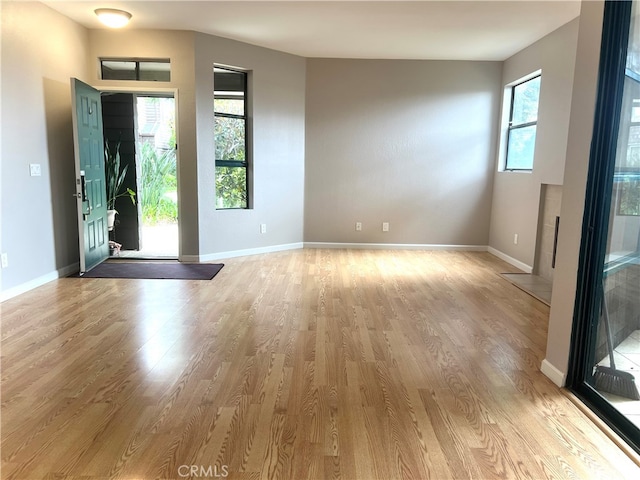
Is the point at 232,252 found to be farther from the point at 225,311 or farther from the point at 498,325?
the point at 498,325

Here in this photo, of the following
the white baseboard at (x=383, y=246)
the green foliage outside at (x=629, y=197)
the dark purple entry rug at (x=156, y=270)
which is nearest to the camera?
the green foliage outside at (x=629, y=197)

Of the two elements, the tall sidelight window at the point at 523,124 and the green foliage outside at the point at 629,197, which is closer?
the green foliage outside at the point at 629,197

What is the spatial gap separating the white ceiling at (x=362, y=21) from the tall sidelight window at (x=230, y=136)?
22.7 inches

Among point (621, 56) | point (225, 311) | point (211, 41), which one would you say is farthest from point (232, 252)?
point (621, 56)

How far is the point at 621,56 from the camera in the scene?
2125 mm

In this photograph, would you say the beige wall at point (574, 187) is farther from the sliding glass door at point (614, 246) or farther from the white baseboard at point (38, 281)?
the white baseboard at point (38, 281)

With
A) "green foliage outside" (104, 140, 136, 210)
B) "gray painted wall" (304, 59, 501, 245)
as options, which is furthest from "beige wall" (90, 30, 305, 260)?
"green foliage outside" (104, 140, 136, 210)

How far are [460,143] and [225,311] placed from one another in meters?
4.46

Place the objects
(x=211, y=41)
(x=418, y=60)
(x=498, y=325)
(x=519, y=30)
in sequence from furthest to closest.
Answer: (x=418, y=60), (x=211, y=41), (x=519, y=30), (x=498, y=325)

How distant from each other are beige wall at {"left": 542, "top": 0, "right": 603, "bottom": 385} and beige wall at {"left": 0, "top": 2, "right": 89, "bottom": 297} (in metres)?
4.35

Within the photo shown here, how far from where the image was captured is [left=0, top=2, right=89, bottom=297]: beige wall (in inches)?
152

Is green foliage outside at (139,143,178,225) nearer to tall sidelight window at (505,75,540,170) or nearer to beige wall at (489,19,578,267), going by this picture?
beige wall at (489,19,578,267)

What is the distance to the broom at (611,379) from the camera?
2186 millimetres

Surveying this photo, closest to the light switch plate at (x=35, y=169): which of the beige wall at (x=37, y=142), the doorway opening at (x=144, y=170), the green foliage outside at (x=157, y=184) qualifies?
the beige wall at (x=37, y=142)
